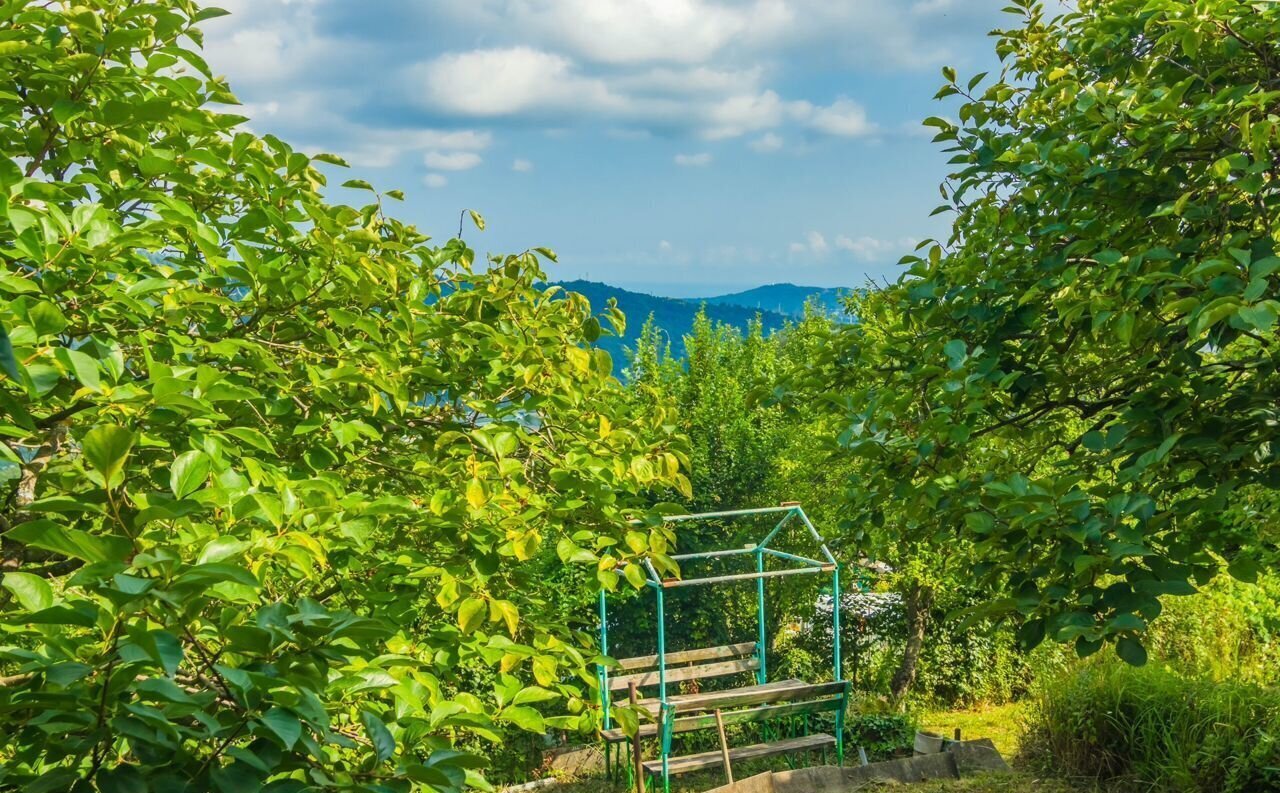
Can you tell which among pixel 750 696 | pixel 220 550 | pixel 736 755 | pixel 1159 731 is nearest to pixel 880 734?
pixel 736 755

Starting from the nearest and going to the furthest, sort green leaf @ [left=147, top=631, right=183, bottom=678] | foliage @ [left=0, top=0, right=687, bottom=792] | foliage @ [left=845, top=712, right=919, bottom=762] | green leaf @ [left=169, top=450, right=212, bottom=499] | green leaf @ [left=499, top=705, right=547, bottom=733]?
green leaf @ [left=147, top=631, right=183, bottom=678], foliage @ [left=0, top=0, right=687, bottom=792], green leaf @ [left=169, top=450, right=212, bottom=499], green leaf @ [left=499, top=705, right=547, bottom=733], foliage @ [left=845, top=712, right=919, bottom=762]

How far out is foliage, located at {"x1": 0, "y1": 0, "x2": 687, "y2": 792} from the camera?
1.54 meters

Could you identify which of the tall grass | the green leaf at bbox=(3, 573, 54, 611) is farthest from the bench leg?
the green leaf at bbox=(3, 573, 54, 611)

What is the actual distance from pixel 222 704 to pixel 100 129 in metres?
2.20

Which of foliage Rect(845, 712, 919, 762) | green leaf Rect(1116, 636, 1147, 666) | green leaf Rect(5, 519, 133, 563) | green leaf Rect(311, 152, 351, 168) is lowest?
foliage Rect(845, 712, 919, 762)

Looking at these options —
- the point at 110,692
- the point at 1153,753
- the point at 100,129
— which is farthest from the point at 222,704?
the point at 1153,753

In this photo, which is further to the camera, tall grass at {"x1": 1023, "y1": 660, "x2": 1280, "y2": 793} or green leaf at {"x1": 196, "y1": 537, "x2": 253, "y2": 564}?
tall grass at {"x1": 1023, "y1": 660, "x2": 1280, "y2": 793}

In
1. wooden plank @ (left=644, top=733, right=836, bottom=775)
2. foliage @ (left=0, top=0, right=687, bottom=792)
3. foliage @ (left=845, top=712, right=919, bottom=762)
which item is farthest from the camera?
foliage @ (left=845, top=712, right=919, bottom=762)

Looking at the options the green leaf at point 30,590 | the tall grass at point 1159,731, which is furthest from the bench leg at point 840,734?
the green leaf at point 30,590

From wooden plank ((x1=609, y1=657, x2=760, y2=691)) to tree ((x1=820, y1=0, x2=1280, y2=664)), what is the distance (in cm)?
676

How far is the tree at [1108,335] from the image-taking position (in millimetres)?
2789

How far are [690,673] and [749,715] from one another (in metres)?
1.47

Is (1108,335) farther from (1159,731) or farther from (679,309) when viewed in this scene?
(679,309)

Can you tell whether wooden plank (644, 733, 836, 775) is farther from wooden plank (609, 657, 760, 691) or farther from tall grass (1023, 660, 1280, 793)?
tall grass (1023, 660, 1280, 793)
